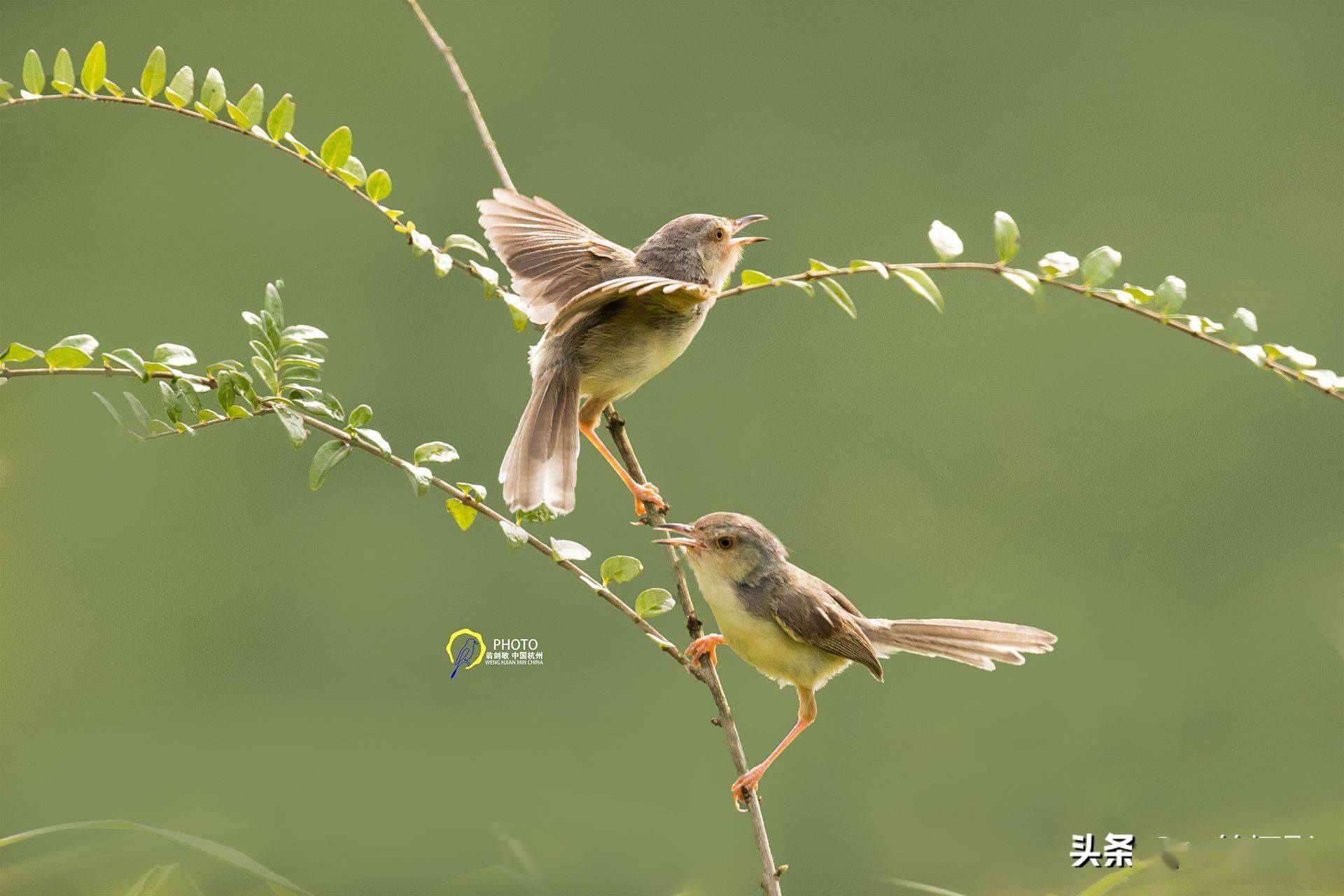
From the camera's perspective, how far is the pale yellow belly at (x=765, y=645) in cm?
136

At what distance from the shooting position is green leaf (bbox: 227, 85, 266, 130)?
1152 millimetres

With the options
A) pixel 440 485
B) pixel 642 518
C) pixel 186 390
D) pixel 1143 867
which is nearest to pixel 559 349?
pixel 642 518

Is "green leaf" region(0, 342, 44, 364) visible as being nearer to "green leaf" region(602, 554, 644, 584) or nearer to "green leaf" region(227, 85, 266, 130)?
"green leaf" region(227, 85, 266, 130)

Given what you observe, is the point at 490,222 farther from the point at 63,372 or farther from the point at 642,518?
the point at 63,372

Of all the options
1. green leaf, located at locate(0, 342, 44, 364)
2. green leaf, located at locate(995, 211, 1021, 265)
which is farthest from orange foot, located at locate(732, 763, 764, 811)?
green leaf, located at locate(0, 342, 44, 364)

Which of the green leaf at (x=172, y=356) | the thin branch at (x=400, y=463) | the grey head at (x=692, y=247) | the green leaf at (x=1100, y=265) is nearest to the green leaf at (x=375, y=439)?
the thin branch at (x=400, y=463)

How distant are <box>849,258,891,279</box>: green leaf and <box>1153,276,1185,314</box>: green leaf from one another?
0.28 metres

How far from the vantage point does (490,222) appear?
1385mm

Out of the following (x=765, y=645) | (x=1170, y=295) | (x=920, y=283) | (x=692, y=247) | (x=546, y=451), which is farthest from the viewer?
(x=692, y=247)

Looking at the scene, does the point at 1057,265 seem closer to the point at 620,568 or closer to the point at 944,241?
the point at 944,241

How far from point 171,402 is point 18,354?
0.14 metres

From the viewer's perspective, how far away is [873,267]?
0.90 m

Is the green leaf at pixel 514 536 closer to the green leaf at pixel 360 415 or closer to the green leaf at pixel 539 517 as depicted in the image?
the green leaf at pixel 539 517

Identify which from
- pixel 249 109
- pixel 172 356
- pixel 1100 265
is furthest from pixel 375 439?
pixel 1100 265
